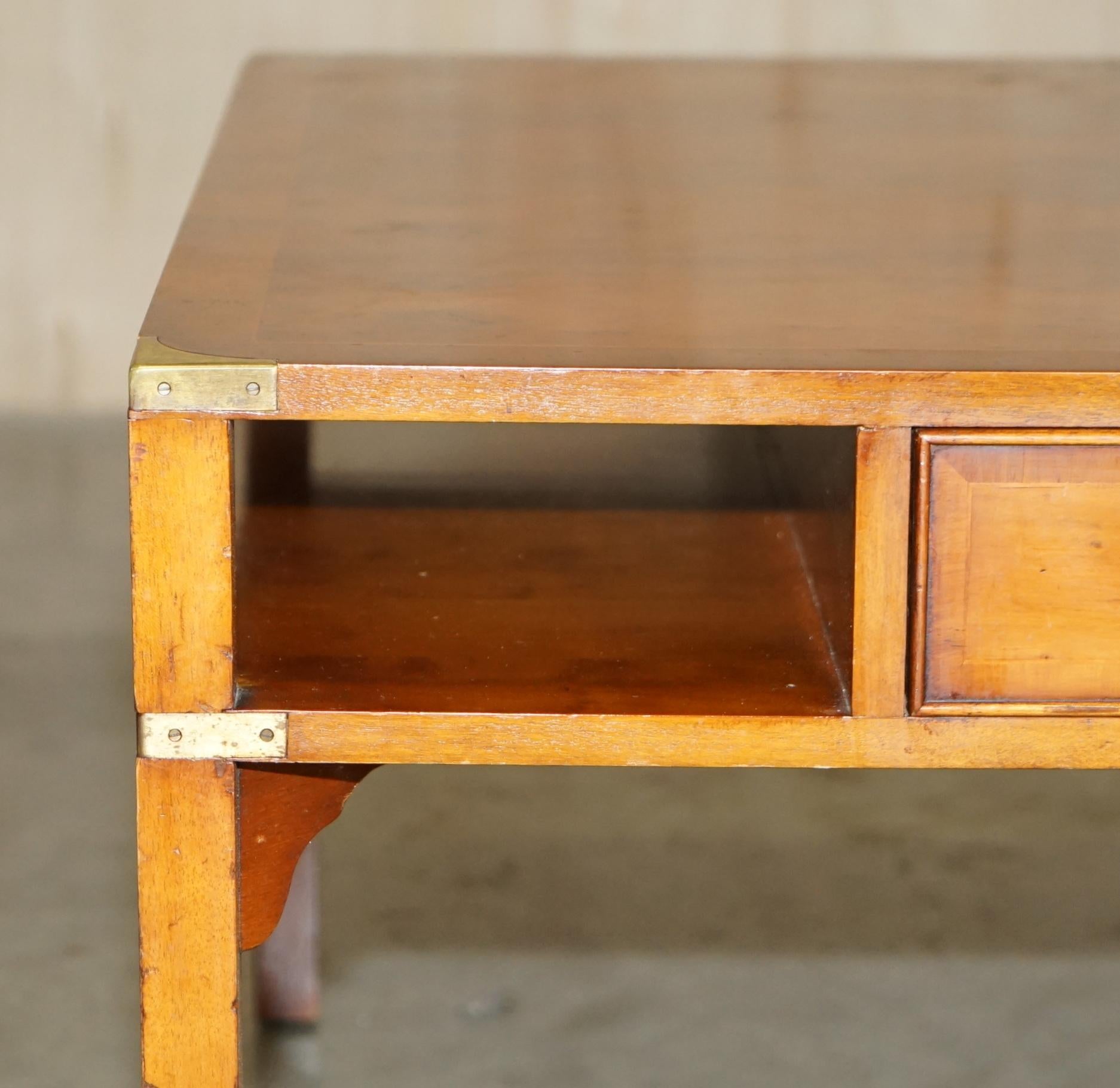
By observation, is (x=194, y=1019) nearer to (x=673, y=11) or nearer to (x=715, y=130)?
(x=715, y=130)

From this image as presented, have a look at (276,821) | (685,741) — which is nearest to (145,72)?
(276,821)

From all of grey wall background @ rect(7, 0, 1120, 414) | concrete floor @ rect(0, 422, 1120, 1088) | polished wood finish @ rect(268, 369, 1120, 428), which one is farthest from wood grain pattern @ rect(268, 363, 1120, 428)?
grey wall background @ rect(7, 0, 1120, 414)

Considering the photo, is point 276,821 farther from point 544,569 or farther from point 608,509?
point 608,509

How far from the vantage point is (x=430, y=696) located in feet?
3.23

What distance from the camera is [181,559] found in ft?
3.01

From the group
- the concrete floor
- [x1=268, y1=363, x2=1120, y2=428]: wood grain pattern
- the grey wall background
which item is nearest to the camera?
[x1=268, y1=363, x2=1120, y2=428]: wood grain pattern

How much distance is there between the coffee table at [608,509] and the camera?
0.90m

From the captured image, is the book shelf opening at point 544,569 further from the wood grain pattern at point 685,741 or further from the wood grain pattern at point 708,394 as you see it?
the wood grain pattern at point 708,394

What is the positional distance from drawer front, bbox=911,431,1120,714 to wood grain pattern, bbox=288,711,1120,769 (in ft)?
0.06

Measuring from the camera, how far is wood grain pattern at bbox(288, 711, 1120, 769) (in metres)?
0.95

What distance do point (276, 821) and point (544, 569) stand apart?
0.30 metres

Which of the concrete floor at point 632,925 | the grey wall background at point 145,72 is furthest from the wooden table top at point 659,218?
the grey wall background at point 145,72

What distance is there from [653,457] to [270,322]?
23.7 inches

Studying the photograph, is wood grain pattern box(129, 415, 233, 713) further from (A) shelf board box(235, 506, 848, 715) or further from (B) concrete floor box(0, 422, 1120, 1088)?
(B) concrete floor box(0, 422, 1120, 1088)
